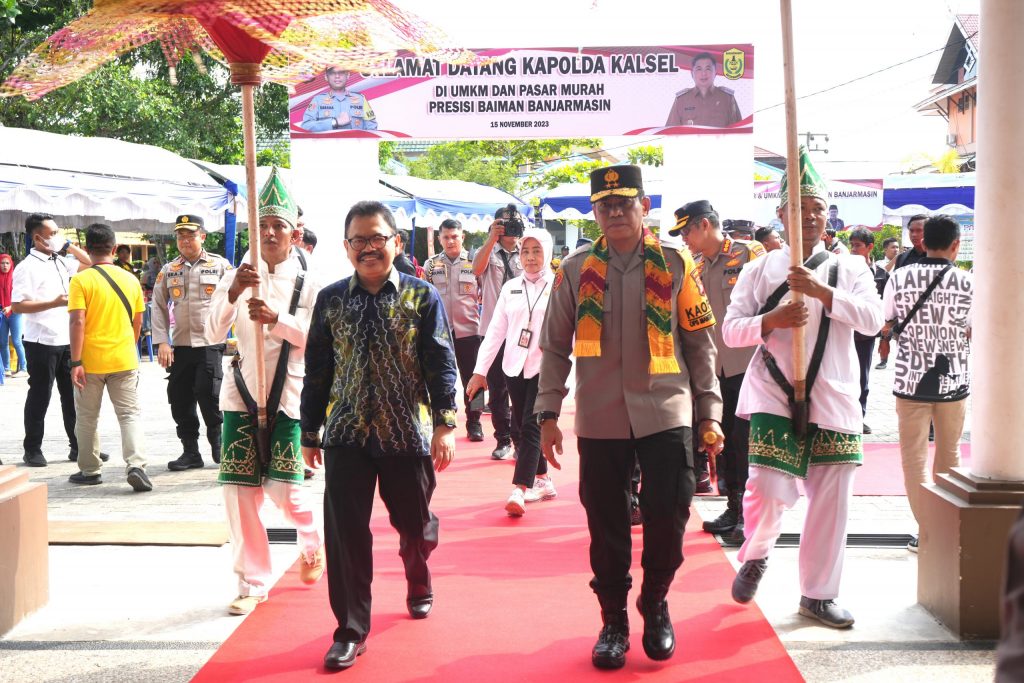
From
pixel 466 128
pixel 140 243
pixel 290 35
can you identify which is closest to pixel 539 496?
pixel 290 35

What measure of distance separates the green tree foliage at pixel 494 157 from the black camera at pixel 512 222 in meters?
26.8

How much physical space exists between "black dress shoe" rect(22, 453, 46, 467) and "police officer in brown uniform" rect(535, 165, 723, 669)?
20.1 ft

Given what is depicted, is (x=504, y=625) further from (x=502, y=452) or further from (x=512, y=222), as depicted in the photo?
(x=512, y=222)

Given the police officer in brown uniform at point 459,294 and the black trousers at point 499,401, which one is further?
the police officer in brown uniform at point 459,294

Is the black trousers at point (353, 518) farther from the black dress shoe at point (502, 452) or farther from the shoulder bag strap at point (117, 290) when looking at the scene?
the black dress shoe at point (502, 452)

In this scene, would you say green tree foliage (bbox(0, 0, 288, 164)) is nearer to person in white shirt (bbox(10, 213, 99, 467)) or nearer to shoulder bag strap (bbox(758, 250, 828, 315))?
person in white shirt (bbox(10, 213, 99, 467))

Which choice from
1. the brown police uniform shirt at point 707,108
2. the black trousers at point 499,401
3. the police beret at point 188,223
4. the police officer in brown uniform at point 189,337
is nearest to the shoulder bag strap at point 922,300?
the black trousers at point 499,401

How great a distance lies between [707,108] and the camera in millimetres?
13414

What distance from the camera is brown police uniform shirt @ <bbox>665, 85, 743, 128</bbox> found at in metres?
13.4

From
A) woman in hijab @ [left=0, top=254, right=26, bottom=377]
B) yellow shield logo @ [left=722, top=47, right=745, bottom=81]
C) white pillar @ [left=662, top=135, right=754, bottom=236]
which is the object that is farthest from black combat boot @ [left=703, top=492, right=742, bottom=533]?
woman in hijab @ [left=0, top=254, right=26, bottom=377]

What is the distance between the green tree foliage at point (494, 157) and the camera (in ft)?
124

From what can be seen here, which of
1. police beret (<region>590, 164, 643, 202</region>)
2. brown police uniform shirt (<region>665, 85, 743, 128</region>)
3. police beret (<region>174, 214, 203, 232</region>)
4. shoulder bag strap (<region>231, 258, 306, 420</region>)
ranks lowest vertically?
shoulder bag strap (<region>231, 258, 306, 420</region>)

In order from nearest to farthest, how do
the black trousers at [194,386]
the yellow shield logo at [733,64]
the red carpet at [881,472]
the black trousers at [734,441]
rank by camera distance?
the black trousers at [734,441], the red carpet at [881,472], the black trousers at [194,386], the yellow shield logo at [733,64]

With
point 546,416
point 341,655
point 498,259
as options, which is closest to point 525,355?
point 498,259
